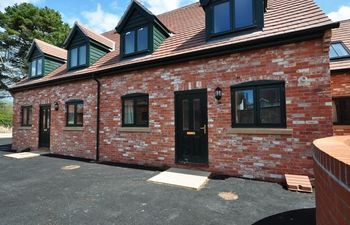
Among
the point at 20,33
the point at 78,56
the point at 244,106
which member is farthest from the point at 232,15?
the point at 20,33

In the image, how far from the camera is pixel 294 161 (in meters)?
5.43

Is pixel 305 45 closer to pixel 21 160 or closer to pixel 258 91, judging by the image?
pixel 258 91

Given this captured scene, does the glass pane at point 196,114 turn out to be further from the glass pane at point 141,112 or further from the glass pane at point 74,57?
the glass pane at point 74,57

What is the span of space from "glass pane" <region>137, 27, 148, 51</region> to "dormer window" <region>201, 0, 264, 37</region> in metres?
2.79

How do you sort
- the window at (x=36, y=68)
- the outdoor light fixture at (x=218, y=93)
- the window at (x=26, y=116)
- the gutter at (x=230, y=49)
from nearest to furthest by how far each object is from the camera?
the gutter at (x=230, y=49)
the outdoor light fixture at (x=218, y=93)
the window at (x=26, y=116)
the window at (x=36, y=68)

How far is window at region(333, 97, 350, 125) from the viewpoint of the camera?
8820 millimetres

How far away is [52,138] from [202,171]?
883 cm

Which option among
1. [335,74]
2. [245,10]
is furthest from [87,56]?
[335,74]

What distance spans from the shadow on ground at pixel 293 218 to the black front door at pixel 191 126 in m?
3.11

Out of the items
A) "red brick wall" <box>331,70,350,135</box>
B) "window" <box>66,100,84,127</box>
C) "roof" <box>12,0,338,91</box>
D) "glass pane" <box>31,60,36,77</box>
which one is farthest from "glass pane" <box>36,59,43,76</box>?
"red brick wall" <box>331,70,350,135</box>

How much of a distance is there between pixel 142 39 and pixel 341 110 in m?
9.54

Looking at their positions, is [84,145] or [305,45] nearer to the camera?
[305,45]

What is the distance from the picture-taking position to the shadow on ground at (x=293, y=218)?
11.5ft

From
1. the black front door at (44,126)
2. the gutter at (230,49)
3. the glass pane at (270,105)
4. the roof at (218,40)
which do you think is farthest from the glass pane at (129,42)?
the black front door at (44,126)
